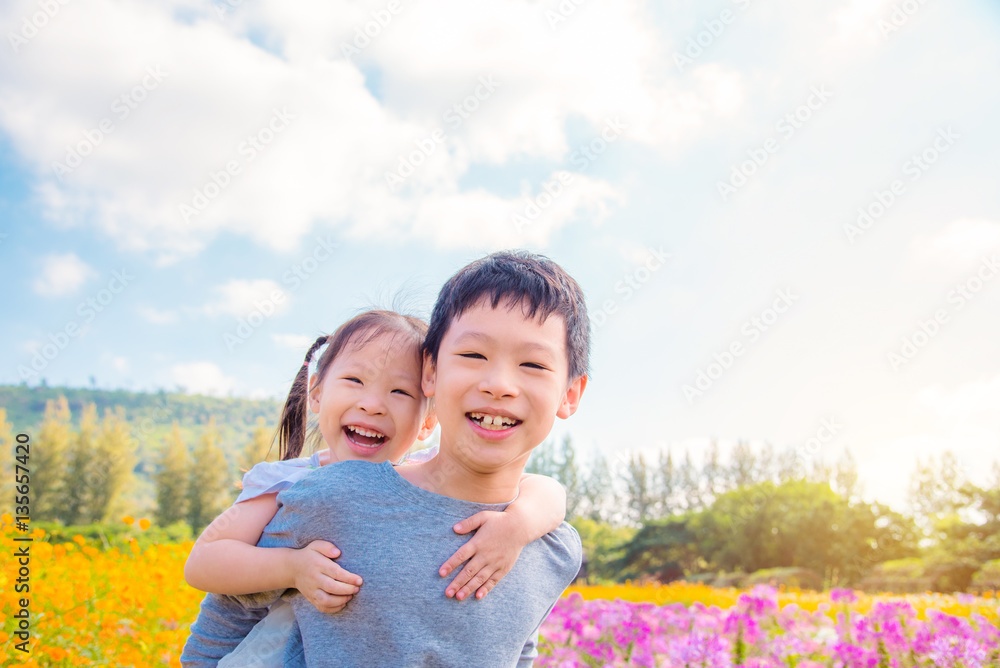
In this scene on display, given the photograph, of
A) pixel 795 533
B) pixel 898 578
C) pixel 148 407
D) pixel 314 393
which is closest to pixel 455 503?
pixel 314 393

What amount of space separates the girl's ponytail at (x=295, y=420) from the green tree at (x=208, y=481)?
29156mm

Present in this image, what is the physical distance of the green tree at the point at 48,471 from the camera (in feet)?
92.3

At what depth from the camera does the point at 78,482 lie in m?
29.8

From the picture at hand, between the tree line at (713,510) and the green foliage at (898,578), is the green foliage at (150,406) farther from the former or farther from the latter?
the green foliage at (898,578)

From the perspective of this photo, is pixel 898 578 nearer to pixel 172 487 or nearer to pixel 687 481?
pixel 687 481

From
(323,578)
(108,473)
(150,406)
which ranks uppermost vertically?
(150,406)

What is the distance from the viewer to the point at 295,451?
2.38 meters

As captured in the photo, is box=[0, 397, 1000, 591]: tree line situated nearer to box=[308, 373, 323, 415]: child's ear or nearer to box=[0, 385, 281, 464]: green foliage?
box=[308, 373, 323, 415]: child's ear

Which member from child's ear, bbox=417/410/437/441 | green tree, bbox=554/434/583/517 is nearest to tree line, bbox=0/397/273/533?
green tree, bbox=554/434/583/517

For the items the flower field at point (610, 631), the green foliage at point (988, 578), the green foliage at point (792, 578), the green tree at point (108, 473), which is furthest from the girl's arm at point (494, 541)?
the green tree at point (108, 473)

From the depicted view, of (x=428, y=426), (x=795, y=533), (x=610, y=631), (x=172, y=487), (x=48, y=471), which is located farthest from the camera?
(x=172, y=487)

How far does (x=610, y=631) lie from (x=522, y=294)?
3.02 m

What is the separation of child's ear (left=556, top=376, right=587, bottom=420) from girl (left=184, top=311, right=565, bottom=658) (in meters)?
0.19

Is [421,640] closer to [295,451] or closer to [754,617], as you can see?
[295,451]
